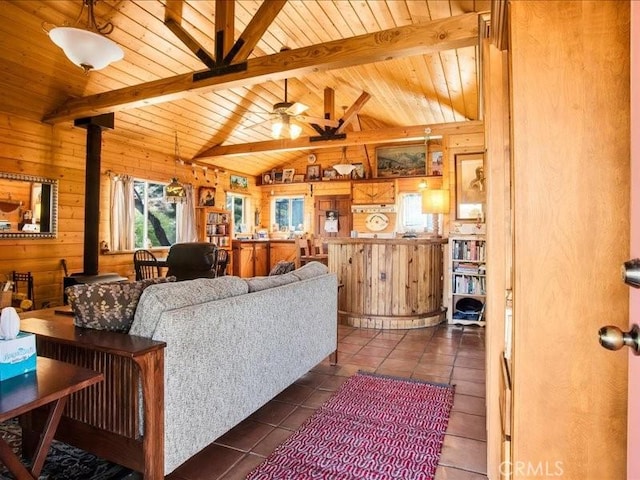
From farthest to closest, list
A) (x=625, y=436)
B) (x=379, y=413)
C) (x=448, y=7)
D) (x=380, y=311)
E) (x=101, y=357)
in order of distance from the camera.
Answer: (x=380, y=311)
(x=448, y=7)
(x=379, y=413)
(x=101, y=357)
(x=625, y=436)

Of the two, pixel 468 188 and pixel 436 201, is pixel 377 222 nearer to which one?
pixel 436 201

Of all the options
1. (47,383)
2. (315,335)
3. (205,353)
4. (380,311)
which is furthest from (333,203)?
(47,383)

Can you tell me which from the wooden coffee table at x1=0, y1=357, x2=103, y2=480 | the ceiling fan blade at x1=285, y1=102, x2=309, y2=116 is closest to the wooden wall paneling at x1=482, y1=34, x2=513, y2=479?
the wooden coffee table at x1=0, y1=357, x2=103, y2=480

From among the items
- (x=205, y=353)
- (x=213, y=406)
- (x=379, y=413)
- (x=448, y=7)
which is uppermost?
(x=448, y=7)

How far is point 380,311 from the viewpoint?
4.83 m

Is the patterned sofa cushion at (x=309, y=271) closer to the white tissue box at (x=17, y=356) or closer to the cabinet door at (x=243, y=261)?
the white tissue box at (x=17, y=356)

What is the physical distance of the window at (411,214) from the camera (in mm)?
8562

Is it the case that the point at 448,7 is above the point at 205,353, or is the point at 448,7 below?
above

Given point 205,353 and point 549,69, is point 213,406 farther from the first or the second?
point 549,69

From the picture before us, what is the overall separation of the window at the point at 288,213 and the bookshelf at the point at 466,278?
530 centimetres

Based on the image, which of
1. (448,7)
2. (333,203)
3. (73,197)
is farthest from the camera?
(333,203)

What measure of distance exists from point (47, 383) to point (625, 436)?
1696mm

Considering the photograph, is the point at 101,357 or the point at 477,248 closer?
the point at 101,357

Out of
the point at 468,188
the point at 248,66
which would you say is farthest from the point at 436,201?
the point at 248,66
